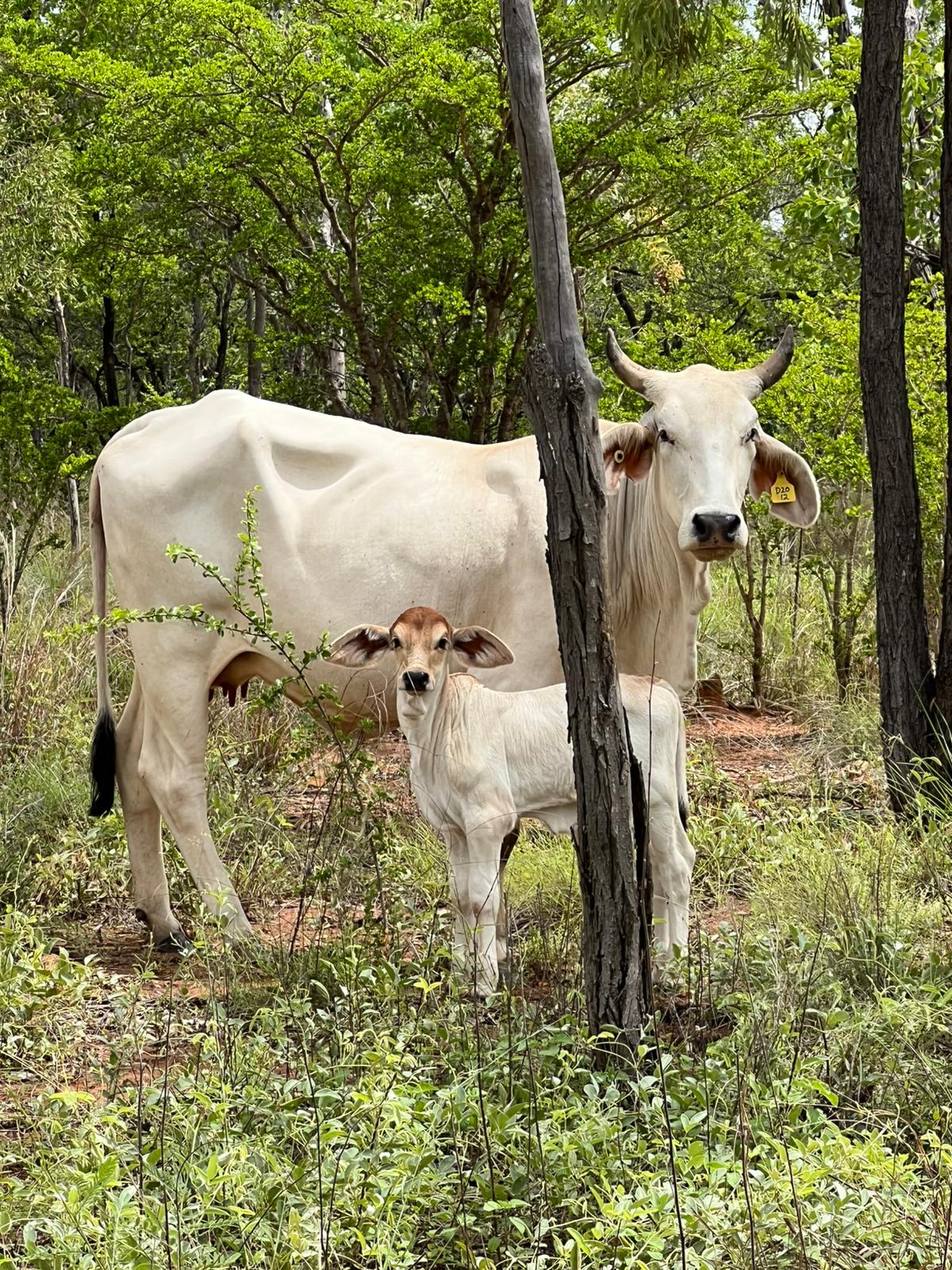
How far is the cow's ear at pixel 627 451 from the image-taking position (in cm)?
473

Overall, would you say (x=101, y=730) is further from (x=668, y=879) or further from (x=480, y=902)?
(x=668, y=879)

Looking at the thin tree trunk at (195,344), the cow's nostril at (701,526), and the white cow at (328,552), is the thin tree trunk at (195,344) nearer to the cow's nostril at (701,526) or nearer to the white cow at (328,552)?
the white cow at (328,552)

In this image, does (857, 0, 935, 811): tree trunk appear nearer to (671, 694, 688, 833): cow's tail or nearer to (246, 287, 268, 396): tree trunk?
(671, 694, 688, 833): cow's tail

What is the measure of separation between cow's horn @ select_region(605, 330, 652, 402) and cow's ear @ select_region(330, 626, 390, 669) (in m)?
1.13

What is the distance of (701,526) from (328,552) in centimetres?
158

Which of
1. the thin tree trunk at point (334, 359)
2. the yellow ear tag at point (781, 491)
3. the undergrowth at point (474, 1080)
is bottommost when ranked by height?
the undergrowth at point (474, 1080)

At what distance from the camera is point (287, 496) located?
547 centimetres

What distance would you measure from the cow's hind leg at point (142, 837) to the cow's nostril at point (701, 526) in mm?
2437

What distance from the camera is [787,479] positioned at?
16.3 feet

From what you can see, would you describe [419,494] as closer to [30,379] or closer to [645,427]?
[645,427]

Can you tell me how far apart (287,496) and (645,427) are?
147 centimetres

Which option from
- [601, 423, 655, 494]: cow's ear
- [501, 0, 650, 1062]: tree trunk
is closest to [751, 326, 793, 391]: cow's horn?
[601, 423, 655, 494]: cow's ear

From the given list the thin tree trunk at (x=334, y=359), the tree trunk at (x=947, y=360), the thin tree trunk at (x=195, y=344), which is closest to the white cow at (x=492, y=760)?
the tree trunk at (x=947, y=360)

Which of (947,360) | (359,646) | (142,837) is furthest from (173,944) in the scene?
(947,360)
